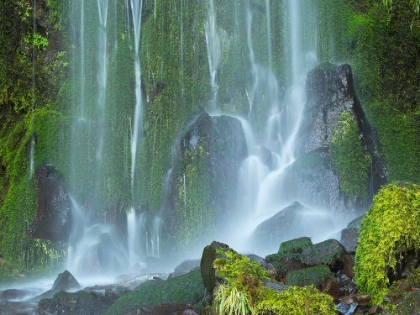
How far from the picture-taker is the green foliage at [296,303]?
546 centimetres

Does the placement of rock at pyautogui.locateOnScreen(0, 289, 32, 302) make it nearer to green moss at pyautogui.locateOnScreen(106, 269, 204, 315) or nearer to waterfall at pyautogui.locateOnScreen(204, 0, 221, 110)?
green moss at pyautogui.locateOnScreen(106, 269, 204, 315)

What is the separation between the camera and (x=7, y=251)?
61.4 ft

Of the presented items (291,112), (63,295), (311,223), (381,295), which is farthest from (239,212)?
(381,295)

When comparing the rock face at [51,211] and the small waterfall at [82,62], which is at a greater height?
the small waterfall at [82,62]

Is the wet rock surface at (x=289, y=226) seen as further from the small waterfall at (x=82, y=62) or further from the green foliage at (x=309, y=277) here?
the small waterfall at (x=82, y=62)

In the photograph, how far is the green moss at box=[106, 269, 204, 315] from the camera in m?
7.96

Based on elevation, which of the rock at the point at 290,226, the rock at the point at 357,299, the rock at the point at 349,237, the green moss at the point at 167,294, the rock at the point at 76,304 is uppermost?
the rock at the point at 290,226

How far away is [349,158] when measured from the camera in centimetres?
1633

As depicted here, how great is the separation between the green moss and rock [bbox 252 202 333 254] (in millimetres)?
5760

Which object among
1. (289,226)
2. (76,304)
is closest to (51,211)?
(289,226)

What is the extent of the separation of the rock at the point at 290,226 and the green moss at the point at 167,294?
576 cm

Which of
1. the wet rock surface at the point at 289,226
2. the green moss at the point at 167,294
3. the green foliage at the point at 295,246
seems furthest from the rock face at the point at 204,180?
the green moss at the point at 167,294

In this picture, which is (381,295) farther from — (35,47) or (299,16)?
(35,47)

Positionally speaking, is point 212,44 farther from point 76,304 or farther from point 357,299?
point 357,299
